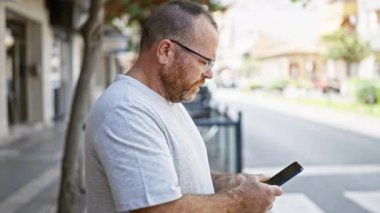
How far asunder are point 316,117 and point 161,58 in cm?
2194

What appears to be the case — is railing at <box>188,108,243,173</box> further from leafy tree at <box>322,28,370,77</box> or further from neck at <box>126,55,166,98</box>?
leafy tree at <box>322,28,370,77</box>

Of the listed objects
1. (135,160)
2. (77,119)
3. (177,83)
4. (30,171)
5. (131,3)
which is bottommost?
(30,171)

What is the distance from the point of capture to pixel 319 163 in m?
11.3

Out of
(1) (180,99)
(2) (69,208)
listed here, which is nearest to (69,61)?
(2) (69,208)

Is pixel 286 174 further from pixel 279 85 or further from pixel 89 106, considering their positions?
pixel 279 85

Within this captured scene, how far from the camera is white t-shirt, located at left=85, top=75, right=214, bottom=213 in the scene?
6.13ft

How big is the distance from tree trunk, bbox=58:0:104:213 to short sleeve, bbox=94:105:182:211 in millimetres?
4157

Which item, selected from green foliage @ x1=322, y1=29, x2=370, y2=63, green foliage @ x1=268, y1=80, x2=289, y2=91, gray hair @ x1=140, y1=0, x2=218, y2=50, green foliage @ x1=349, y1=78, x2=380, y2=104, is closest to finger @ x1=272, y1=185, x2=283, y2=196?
gray hair @ x1=140, y1=0, x2=218, y2=50

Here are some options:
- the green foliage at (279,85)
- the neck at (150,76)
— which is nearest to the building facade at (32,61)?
the neck at (150,76)

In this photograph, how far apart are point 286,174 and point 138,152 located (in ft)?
1.89

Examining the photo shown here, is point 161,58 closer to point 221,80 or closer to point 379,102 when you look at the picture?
point 379,102

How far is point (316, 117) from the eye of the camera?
77.0ft

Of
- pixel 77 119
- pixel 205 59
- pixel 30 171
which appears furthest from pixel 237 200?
pixel 30 171

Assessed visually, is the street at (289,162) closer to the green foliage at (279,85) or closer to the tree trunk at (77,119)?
the tree trunk at (77,119)
